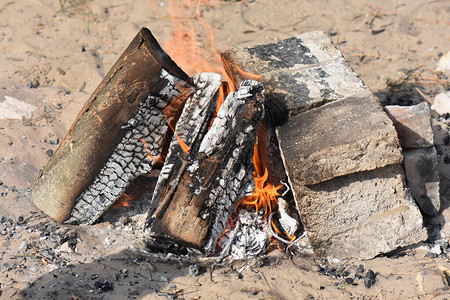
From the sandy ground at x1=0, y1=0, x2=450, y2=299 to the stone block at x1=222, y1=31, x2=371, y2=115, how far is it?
3.79 ft

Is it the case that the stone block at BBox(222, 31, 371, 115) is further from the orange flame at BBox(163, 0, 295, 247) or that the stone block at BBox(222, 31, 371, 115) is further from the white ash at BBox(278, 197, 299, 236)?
the white ash at BBox(278, 197, 299, 236)

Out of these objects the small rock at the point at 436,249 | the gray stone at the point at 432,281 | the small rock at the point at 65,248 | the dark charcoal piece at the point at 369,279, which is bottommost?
the small rock at the point at 436,249

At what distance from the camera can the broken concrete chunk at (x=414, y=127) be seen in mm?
4078

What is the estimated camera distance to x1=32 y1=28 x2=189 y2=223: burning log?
3816mm

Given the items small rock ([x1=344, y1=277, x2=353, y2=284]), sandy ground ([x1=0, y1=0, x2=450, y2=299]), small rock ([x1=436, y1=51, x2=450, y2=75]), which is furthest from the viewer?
small rock ([x1=436, y1=51, x2=450, y2=75])

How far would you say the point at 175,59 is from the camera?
19.3 feet

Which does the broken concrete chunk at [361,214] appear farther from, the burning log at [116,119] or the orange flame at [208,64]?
the burning log at [116,119]

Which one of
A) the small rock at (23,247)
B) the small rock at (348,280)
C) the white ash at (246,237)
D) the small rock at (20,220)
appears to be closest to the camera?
the small rock at (348,280)

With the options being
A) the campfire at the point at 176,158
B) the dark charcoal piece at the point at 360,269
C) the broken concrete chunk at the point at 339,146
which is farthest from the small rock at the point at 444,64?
the dark charcoal piece at the point at 360,269

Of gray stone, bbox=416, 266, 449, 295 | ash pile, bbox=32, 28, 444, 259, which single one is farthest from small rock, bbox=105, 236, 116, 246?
gray stone, bbox=416, 266, 449, 295

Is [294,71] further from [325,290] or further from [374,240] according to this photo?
[325,290]

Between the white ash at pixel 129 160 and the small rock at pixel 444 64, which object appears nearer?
the white ash at pixel 129 160

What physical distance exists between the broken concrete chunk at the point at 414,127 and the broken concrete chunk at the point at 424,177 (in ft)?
0.20

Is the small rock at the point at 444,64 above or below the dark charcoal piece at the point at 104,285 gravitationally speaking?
below
